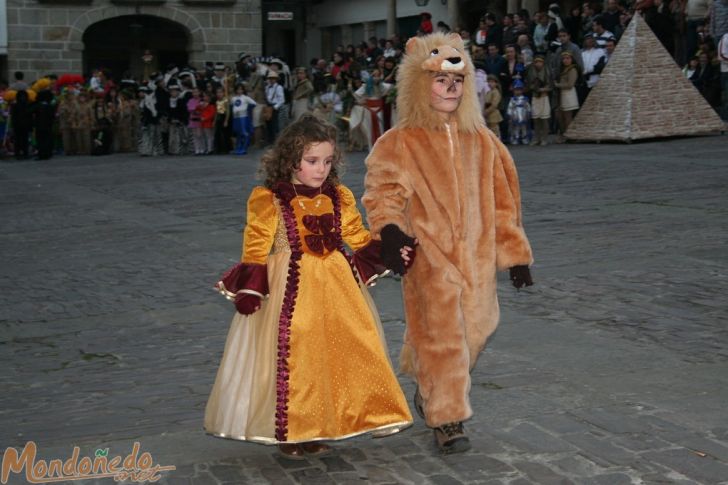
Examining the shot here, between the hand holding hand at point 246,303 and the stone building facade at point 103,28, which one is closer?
the hand holding hand at point 246,303

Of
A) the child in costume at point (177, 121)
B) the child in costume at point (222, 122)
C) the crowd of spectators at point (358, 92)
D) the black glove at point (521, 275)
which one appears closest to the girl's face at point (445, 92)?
the black glove at point (521, 275)

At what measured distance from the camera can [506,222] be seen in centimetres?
488

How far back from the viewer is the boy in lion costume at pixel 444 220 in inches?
184

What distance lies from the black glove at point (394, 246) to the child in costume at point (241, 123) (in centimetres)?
1925

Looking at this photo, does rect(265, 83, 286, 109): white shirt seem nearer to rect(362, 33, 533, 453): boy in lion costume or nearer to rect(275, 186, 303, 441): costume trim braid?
rect(362, 33, 533, 453): boy in lion costume

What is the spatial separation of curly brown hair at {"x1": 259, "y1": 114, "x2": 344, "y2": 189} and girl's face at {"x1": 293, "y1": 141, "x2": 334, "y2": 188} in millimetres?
17

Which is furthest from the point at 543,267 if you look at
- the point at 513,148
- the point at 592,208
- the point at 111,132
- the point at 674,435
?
the point at 111,132

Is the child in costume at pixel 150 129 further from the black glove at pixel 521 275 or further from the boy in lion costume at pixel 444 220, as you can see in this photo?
the black glove at pixel 521 275

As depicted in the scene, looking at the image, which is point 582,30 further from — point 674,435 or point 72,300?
point 674,435

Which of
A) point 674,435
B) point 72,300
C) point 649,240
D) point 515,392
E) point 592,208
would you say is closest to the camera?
point 674,435

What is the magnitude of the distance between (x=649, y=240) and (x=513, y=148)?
11.0 metres

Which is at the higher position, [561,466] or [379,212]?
[379,212]

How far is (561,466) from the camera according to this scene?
14.6 feet

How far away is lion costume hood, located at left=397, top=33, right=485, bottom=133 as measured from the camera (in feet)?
15.9
